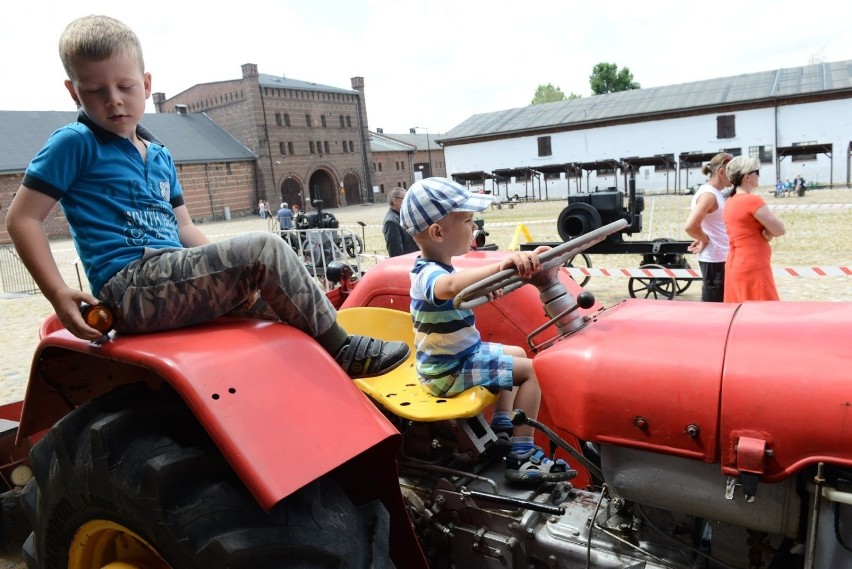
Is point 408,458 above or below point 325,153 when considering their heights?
below

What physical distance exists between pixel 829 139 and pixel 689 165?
6809 millimetres

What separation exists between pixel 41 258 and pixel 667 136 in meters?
40.0

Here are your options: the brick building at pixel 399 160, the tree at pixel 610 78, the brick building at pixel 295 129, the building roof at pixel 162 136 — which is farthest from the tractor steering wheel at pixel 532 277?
the tree at pixel 610 78

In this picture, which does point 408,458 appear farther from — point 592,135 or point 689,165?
point 592,135

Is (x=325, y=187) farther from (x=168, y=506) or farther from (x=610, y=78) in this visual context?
(x=168, y=506)

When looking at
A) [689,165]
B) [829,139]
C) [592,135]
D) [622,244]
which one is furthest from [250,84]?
[622,244]

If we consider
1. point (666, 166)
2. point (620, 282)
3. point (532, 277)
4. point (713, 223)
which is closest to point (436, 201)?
point (532, 277)

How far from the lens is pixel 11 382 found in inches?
246

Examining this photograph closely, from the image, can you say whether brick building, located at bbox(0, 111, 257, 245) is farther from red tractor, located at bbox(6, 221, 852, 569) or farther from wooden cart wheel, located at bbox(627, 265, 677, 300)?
red tractor, located at bbox(6, 221, 852, 569)

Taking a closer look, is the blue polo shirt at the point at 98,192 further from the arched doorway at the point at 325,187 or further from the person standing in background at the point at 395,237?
the arched doorway at the point at 325,187

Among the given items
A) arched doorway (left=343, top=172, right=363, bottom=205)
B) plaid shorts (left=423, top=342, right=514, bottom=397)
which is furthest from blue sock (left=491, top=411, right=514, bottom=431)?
arched doorway (left=343, top=172, right=363, bottom=205)

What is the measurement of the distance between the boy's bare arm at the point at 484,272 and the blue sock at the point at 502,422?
0.49m

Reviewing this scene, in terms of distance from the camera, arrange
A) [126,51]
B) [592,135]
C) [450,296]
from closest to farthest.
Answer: [126,51], [450,296], [592,135]

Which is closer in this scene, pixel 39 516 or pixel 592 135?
pixel 39 516
